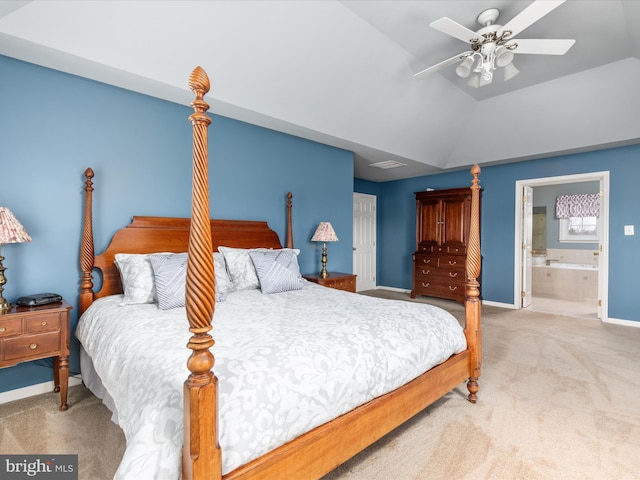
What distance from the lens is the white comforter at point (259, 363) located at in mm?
1160

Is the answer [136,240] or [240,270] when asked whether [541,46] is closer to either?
[240,270]

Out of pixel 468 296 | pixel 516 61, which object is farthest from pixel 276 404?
pixel 516 61

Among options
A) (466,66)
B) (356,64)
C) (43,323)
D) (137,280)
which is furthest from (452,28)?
(43,323)

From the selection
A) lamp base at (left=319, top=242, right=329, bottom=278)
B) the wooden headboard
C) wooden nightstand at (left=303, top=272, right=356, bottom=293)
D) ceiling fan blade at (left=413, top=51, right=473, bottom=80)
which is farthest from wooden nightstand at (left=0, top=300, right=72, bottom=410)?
ceiling fan blade at (left=413, top=51, right=473, bottom=80)

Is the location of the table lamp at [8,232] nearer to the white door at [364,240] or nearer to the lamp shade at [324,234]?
the lamp shade at [324,234]

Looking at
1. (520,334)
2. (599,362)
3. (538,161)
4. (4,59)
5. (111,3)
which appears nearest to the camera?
(111,3)

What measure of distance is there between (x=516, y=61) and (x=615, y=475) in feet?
12.4

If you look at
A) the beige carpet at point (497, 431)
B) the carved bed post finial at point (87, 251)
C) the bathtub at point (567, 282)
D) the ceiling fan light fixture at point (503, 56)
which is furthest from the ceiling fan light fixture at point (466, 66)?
the bathtub at point (567, 282)

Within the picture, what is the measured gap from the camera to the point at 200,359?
104cm

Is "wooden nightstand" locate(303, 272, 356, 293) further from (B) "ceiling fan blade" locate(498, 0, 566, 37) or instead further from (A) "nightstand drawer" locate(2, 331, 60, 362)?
(B) "ceiling fan blade" locate(498, 0, 566, 37)

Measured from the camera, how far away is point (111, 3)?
2197 millimetres

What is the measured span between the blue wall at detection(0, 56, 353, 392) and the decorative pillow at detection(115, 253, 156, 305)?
470mm

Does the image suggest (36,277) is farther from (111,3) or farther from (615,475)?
(615,475)

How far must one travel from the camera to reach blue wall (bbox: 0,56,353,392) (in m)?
2.47
